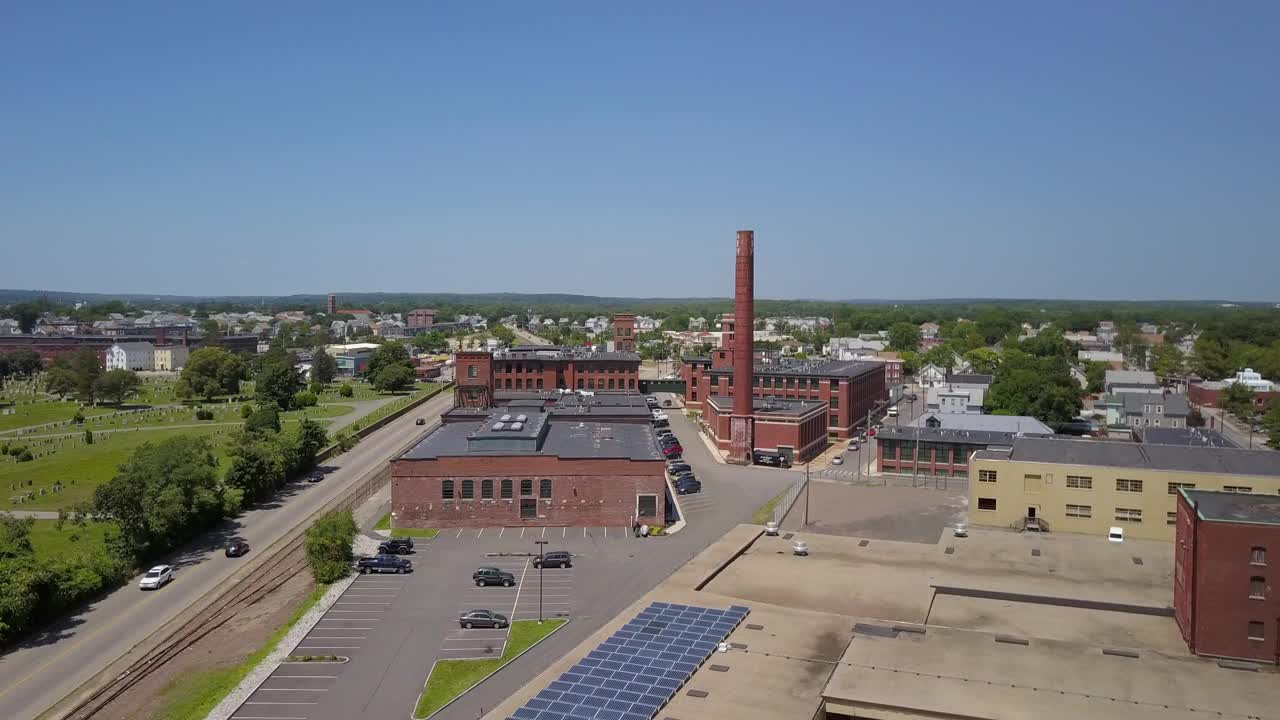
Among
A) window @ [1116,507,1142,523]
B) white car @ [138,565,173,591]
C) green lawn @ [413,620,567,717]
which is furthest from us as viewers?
window @ [1116,507,1142,523]

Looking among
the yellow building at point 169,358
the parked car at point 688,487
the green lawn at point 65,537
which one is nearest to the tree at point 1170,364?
the parked car at point 688,487

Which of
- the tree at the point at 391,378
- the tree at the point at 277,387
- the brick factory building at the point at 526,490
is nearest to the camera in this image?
the brick factory building at the point at 526,490

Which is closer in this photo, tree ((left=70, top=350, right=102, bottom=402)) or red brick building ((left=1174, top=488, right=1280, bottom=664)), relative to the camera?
red brick building ((left=1174, top=488, right=1280, bottom=664))

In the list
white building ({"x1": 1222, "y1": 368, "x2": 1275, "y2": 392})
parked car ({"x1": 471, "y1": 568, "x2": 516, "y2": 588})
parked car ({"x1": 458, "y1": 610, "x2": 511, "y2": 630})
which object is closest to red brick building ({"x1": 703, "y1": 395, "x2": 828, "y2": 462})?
parked car ({"x1": 471, "y1": 568, "x2": 516, "y2": 588})

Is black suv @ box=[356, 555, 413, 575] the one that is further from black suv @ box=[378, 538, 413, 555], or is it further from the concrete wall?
the concrete wall

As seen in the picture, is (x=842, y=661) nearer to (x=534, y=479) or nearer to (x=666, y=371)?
(x=534, y=479)

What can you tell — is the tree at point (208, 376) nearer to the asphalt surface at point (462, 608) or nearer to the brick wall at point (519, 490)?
the brick wall at point (519, 490)

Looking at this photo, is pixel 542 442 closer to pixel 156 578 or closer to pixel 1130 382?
pixel 156 578
